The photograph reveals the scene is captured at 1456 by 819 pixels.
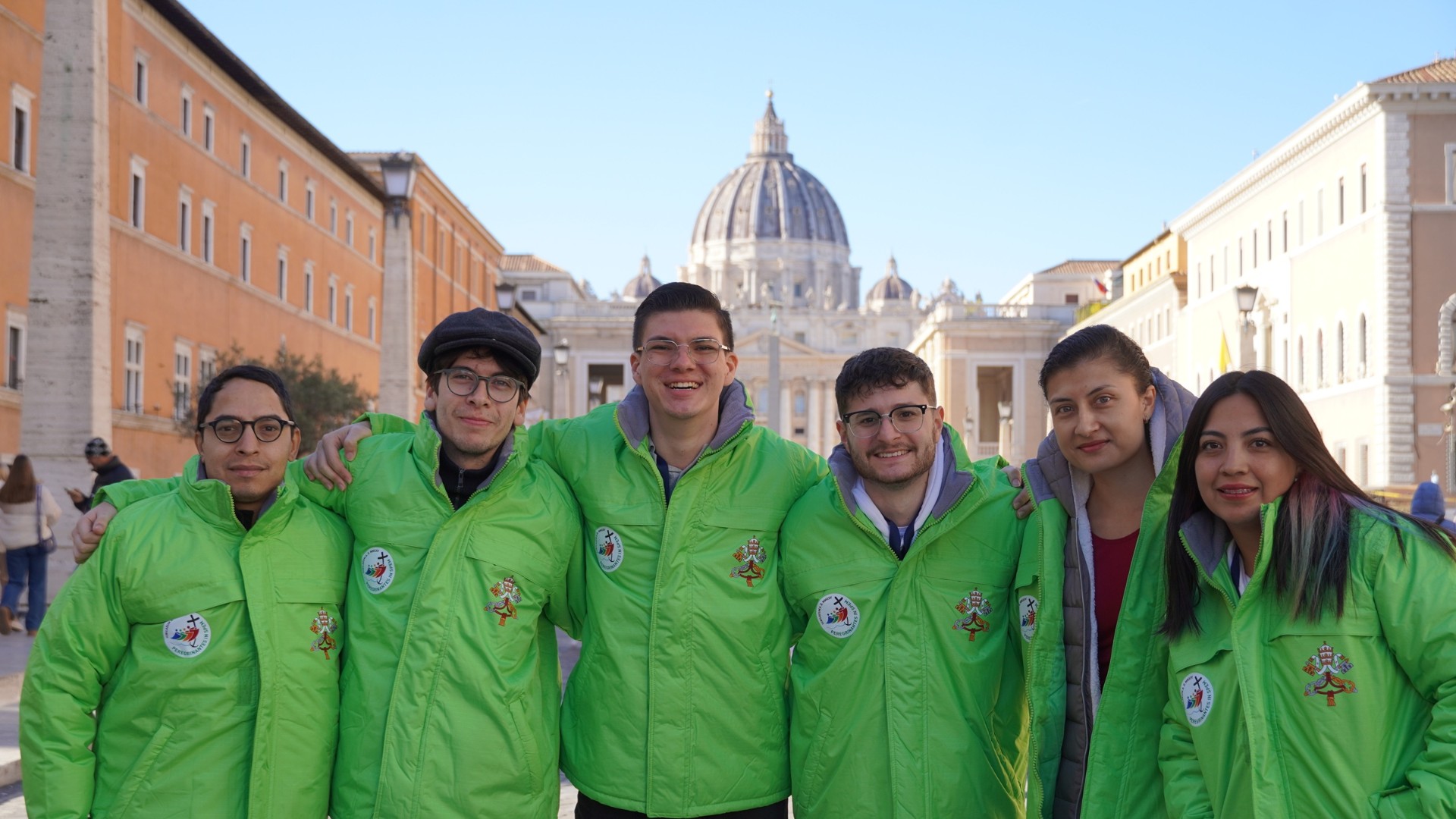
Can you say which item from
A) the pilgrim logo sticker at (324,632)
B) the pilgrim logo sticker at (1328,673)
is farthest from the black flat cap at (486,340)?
the pilgrim logo sticker at (1328,673)

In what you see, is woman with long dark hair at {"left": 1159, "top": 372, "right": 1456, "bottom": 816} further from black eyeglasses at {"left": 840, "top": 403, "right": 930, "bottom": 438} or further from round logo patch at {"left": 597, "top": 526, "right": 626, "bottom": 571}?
round logo patch at {"left": 597, "top": 526, "right": 626, "bottom": 571}

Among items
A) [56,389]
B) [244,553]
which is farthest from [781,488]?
[56,389]

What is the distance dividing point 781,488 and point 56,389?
10.6 m

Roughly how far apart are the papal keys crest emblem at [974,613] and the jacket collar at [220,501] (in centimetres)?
178

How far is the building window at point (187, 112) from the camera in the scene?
26.0m

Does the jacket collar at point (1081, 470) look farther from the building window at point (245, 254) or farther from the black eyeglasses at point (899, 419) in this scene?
the building window at point (245, 254)

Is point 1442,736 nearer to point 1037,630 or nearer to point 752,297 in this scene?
point 1037,630

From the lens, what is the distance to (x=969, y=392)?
8144 centimetres

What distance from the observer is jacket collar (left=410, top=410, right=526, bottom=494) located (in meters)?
3.92

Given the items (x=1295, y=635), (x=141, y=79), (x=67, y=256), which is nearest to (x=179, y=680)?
(x=1295, y=635)

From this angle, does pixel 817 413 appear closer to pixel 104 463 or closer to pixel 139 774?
pixel 104 463

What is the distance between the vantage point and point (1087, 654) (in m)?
3.67

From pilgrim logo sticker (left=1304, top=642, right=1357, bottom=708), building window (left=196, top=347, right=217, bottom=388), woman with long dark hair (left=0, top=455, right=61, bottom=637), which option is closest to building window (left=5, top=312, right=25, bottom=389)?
building window (left=196, top=347, right=217, bottom=388)

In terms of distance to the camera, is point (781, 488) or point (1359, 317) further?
point (1359, 317)
